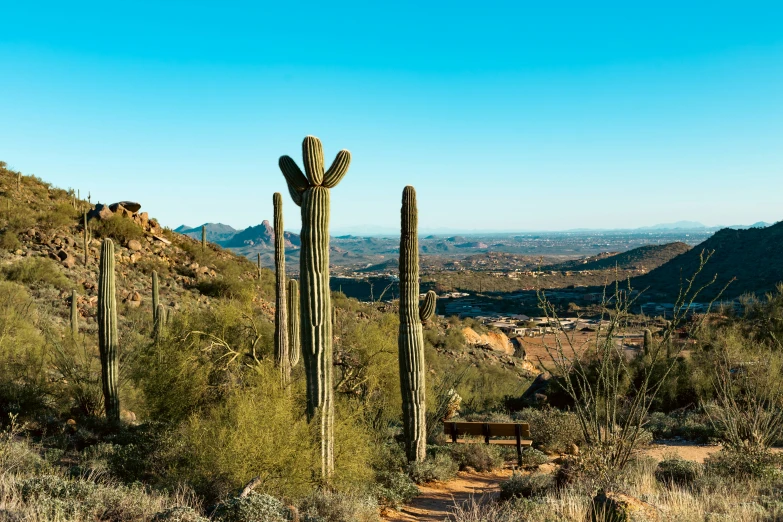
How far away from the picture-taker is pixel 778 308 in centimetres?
1870

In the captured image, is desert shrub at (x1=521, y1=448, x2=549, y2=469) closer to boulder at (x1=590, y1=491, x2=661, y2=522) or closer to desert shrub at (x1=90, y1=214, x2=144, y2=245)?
boulder at (x1=590, y1=491, x2=661, y2=522)

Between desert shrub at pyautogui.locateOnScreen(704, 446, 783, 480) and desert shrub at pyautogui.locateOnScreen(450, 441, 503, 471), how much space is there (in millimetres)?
3687

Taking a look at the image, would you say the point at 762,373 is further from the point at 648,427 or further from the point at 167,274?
the point at 167,274

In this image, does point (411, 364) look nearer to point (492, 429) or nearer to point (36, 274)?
point (492, 429)

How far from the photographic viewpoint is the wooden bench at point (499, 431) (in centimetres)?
1094

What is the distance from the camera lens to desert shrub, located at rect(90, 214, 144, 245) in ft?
91.1

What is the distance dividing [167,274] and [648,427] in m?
22.5

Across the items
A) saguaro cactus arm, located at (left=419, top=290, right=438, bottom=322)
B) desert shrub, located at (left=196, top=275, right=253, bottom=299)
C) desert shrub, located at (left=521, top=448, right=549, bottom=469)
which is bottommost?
desert shrub, located at (left=521, top=448, right=549, bottom=469)

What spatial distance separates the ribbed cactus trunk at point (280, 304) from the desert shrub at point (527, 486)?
183 inches

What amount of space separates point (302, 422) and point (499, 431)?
4892 mm

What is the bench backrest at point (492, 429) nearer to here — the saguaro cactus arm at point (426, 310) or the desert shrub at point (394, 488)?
the desert shrub at point (394, 488)

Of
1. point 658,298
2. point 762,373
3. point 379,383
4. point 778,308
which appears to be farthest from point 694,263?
point 379,383

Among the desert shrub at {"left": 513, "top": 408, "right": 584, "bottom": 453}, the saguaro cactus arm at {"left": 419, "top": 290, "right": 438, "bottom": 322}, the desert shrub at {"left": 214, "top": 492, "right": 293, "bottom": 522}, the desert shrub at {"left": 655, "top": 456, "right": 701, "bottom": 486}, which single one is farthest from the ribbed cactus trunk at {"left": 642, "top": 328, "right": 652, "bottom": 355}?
the desert shrub at {"left": 214, "top": 492, "right": 293, "bottom": 522}

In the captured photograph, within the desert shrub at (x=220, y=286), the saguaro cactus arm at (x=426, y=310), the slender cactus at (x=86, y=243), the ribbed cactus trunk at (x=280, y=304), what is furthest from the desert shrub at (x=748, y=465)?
the slender cactus at (x=86, y=243)
